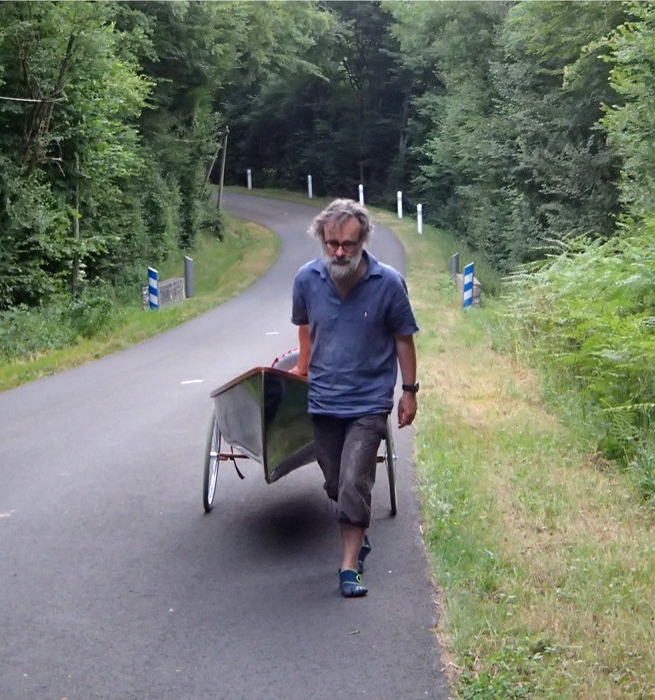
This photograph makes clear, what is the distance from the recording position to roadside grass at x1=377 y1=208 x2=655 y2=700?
4.39 metres

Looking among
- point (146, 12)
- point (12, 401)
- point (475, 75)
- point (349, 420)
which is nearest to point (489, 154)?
point (475, 75)

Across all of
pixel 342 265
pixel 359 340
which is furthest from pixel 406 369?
pixel 342 265

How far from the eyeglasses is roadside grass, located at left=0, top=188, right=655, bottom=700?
1824 mm

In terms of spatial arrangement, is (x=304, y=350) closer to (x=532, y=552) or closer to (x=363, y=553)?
A: (x=363, y=553)

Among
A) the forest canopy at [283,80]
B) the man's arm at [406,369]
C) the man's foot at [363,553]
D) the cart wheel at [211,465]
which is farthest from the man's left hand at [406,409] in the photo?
the forest canopy at [283,80]

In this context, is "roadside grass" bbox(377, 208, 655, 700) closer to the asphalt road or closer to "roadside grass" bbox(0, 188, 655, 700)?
"roadside grass" bbox(0, 188, 655, 700)

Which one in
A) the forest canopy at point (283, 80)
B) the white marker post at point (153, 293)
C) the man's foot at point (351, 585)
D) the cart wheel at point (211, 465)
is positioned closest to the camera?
the man's foot at point (351, 585)

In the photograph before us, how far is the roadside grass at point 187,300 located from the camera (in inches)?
624

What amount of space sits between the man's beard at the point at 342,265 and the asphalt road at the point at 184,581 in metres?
1.69

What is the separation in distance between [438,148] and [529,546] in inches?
1477

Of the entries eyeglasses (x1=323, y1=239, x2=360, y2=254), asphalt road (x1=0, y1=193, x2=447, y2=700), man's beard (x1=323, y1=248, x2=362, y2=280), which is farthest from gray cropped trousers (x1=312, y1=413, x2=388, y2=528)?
eyeglasses (x1=323, y1=239, x2=360, y2=254)

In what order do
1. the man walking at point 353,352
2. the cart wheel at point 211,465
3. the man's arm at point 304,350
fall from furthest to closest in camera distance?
the cart wheel at point 211,465 → the man's arm at point 304,350 → the man walking at point 353,352

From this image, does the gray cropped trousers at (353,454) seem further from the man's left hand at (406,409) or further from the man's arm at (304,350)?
the man's arm at (304,350)

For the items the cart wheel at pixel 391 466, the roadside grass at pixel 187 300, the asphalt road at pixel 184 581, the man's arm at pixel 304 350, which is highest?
the man's arm at pixel 304 350
